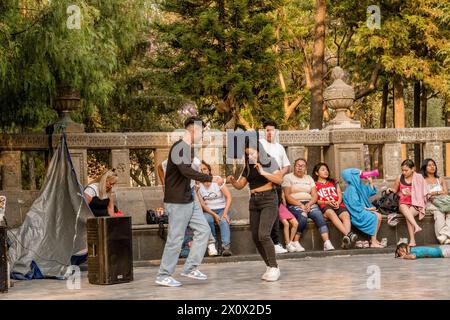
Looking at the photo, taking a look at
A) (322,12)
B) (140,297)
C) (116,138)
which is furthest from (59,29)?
(322,12)

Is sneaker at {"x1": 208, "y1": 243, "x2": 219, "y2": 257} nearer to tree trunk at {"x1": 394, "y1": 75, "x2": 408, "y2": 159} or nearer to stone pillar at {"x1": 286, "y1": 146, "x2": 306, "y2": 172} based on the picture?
stone pillar at {"x1": 286, "y1": 146, "x2": 306, "y2": 172}

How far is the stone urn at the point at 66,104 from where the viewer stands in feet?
52.9

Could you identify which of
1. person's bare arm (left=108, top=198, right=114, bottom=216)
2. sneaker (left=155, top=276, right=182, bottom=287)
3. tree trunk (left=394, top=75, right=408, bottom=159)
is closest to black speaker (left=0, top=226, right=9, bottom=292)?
sneaker (left=155, top=276, right=182, bottom=287)

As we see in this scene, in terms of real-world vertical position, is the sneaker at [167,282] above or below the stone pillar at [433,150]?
below

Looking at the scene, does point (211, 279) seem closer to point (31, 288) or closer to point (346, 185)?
point (31, 288)

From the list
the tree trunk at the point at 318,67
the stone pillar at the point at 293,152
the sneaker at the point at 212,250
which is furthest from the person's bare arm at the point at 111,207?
the tree trunk at the point at 318,67

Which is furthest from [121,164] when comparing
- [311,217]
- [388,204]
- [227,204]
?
[388,204]

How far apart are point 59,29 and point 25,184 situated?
1006cm

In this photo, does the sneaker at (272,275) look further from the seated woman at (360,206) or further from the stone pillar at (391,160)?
the stone pillar at (391,160)

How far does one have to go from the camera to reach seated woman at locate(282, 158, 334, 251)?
14867 millimetres

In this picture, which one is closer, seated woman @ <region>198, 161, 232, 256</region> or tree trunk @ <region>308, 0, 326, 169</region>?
seated woman @ <region>198, 161, 232, 256</region>

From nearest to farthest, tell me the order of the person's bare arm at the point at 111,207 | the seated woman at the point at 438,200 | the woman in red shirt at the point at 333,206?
the person's bare arm at the point at 111,207
the woman in red shirt at the point at 333,206
the seated woman at the point at 438,200

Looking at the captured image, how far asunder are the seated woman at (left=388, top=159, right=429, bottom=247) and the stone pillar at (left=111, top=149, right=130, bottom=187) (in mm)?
4740

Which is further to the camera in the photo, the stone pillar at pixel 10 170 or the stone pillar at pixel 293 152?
the stone pillar at pixel 293 152
